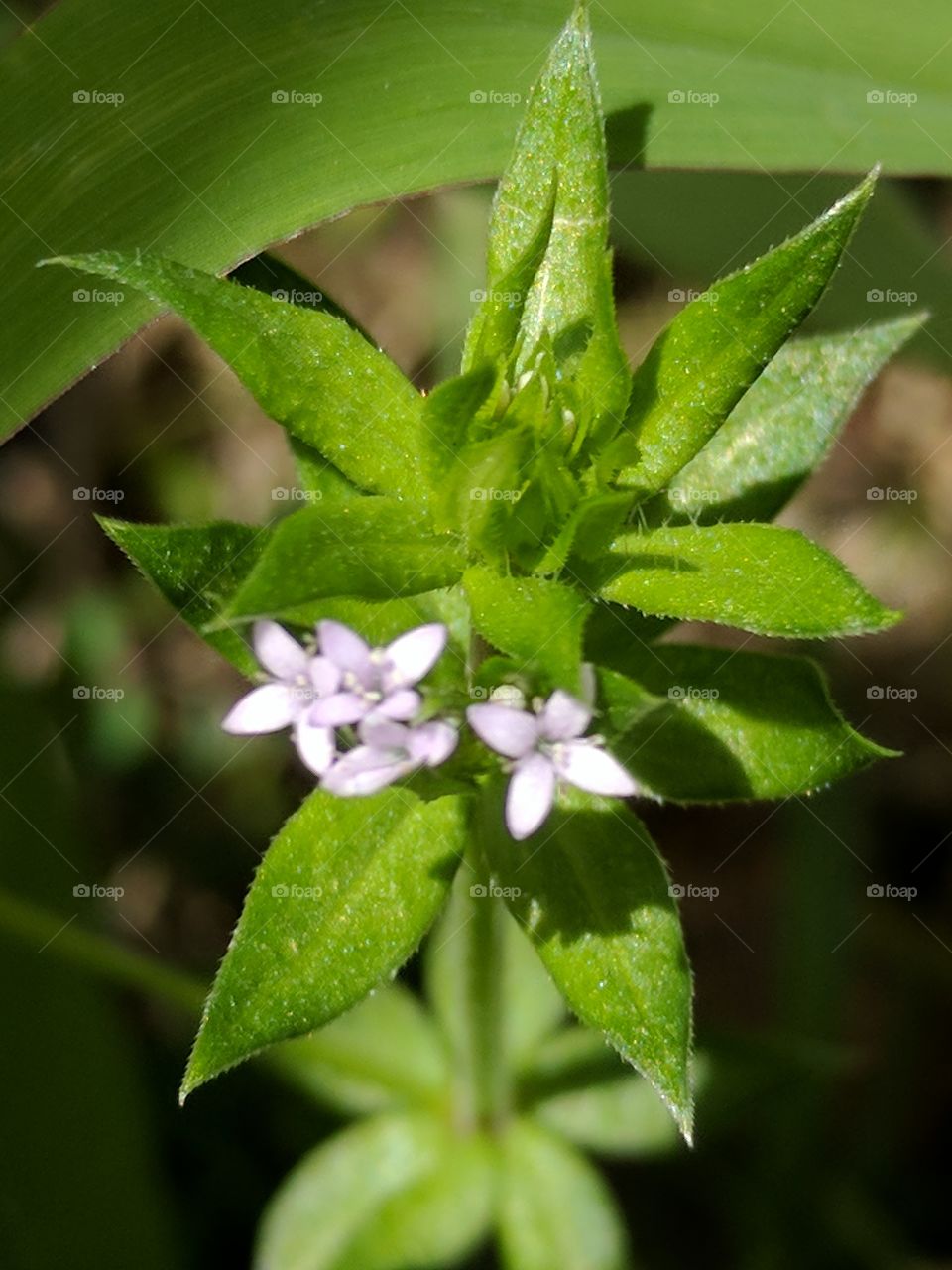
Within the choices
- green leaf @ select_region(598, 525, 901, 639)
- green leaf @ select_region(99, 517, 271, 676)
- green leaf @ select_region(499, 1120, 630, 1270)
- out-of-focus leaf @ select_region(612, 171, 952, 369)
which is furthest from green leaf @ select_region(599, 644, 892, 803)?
green leaf @ select_region(499, 1120, 630, 1270)

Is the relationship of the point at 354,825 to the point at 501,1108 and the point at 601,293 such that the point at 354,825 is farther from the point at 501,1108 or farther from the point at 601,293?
the point at 501,1108

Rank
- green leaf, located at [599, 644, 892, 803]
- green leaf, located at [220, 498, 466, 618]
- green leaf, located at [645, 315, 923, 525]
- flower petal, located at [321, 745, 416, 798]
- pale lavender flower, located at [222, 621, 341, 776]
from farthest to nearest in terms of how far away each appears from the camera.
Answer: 1. green leaf, located at [645, 315, 923, 525]
2. green leaf, located at [599, 644, 892, 803]
3. pale lavender flower, located at [222, 621, 341, 776]
4. flower petal, located at [321, 745, 416, 798]
5. green leaf, located at [220, 498, 466, 618]

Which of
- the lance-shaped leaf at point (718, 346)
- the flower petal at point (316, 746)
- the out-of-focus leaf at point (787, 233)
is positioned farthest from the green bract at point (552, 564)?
the out-of-focus leaf at point (787, 233)

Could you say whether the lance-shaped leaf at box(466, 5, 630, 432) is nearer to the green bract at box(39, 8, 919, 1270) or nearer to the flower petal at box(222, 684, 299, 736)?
the green bract at box(39, 8, 919, 1270)

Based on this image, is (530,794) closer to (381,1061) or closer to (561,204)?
(561,204)

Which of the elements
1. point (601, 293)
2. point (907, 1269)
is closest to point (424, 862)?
point (601, 293)

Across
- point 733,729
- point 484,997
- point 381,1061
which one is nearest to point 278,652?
point 733,729

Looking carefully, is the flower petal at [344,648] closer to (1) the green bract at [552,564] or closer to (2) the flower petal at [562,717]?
(1) the green bract at [552,564]

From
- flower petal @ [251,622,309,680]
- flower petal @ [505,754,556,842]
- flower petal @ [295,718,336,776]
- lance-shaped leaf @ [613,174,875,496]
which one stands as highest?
lance-shaped leaf @ [613,174,875,496]
